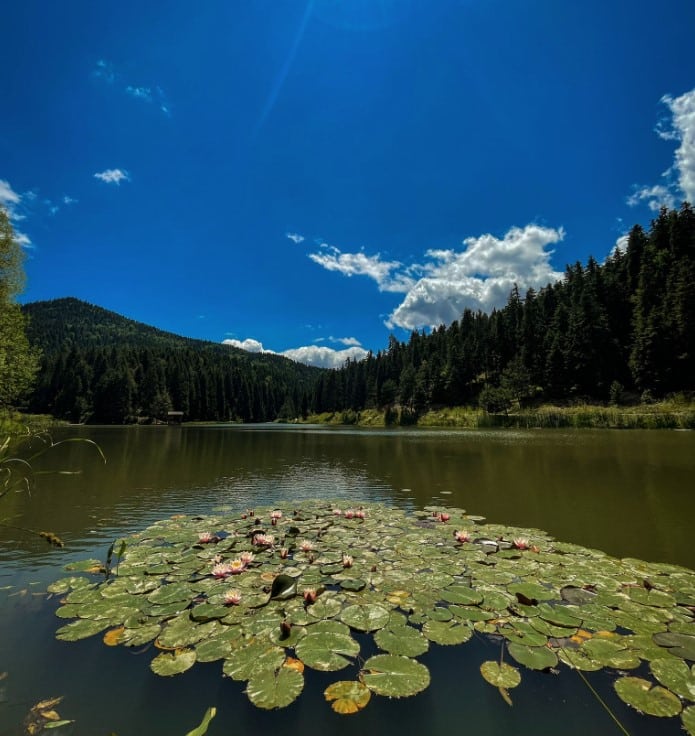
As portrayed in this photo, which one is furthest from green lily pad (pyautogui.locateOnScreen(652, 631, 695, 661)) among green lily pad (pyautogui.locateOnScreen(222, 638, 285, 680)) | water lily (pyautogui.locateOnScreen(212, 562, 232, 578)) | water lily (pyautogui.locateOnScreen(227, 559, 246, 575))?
water lily (pyautogui.locateOnScreen(212, 562, 232, 578))

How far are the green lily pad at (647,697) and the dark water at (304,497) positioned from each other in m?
0.08

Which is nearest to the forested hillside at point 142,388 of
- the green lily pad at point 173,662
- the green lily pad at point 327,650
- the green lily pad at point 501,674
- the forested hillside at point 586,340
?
the forested hillside at point 586,340

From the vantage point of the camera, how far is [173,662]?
3.67 m

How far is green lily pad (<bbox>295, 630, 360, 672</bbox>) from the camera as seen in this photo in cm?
364

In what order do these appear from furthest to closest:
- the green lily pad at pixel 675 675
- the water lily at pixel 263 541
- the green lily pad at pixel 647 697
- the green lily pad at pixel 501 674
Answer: the water lily at pixel 263 541, the green lily pad at pixel 501 674, the green lily pad at pixel 675 675, the green lily pad at pixel 647 697

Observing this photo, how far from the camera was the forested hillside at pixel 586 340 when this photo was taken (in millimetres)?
61875

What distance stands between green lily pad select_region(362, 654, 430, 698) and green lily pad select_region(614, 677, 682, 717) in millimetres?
1680

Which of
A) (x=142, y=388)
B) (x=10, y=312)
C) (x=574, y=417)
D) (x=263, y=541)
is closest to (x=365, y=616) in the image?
(x=263, y=541)

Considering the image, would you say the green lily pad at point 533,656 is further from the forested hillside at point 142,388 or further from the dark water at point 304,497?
the forested hillside at point 142,388

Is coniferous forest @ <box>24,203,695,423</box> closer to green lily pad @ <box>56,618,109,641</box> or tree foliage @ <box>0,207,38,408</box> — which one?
tree foliage @ <box>0,207,38,408</box>

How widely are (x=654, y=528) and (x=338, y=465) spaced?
623 inches

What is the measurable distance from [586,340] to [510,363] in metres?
15.9

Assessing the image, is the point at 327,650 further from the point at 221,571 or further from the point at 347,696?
the point at 221,571

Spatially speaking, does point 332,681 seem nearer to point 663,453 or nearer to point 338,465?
point 338,465
